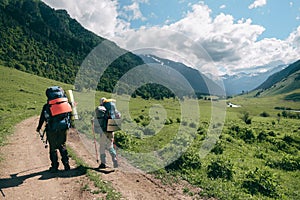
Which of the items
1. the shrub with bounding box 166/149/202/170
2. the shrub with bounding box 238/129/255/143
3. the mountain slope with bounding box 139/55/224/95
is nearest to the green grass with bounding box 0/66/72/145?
the mountain slope with bounding box 139/55/224/95

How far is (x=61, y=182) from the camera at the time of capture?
33.7ft

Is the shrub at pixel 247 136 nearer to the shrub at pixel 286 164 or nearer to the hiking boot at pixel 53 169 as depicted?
the shrub at pixel 286 164

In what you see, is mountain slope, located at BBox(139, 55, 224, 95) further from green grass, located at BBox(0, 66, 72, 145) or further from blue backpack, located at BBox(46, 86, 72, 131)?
green grass, located at BBox(0, 66, 72, 145)

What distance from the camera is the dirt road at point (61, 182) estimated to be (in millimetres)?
9383

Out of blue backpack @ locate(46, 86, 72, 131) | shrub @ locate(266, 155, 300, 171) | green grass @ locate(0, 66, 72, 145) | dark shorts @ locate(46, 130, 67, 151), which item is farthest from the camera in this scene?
green grass @ locate(0, 66, 72, 145)

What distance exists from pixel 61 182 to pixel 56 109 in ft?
9.43

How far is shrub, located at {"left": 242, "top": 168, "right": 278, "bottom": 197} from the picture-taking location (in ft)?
40.5

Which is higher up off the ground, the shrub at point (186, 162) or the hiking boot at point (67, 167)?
the hiking boot at point (67, 167)

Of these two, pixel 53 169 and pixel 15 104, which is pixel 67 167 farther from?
pixel 15 104

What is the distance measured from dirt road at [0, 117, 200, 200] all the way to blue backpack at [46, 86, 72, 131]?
2087 mm

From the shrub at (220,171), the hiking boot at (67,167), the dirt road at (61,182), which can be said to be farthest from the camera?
the shrub at (220,171)

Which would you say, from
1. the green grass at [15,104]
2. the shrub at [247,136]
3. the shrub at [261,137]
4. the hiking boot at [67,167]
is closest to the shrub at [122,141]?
the hiking boot at [67,167]

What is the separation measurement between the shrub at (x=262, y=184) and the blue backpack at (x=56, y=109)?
9056 mm

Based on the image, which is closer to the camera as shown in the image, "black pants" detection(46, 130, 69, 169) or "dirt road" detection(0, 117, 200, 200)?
"dirt road" detection(0, 117, 200, 200)
